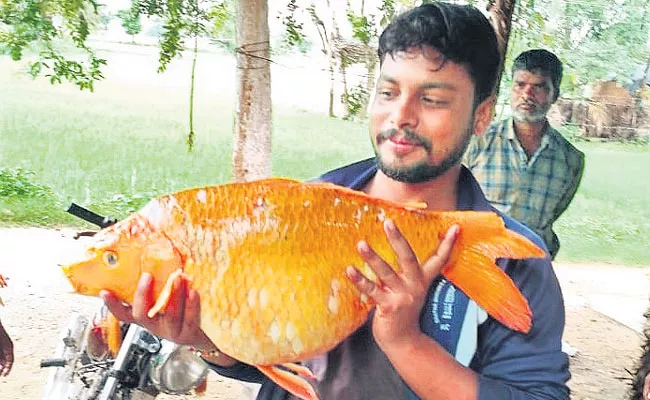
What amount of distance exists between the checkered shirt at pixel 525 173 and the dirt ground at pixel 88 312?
74 centimetres

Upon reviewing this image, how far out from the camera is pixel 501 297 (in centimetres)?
74

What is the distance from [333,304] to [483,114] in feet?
1.04

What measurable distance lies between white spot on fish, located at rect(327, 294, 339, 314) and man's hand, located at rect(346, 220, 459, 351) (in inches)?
1.2

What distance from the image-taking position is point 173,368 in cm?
144

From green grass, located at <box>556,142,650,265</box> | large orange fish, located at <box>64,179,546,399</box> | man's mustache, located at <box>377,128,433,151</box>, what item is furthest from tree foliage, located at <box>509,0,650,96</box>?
large orange fish, located at <box>64,179,546,399</box>

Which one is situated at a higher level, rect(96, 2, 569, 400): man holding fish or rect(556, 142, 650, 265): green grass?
rect(96, 2, 569, 400): man holding fish

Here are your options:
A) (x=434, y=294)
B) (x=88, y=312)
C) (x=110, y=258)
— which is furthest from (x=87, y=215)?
(x=88, y=312)

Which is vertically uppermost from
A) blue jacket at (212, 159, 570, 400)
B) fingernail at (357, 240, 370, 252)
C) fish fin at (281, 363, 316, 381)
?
fingernail at (357, 240, 370, 252)

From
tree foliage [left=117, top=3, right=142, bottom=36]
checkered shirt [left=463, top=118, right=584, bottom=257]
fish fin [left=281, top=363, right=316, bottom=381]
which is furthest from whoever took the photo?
tree foliage [left=117, top=3, right=142, bottom=36]

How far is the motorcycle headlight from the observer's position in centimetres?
142

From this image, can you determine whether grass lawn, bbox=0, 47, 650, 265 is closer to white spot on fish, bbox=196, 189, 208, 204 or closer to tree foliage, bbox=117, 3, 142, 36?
tree foliage, bbox=117, 3, 142, 36

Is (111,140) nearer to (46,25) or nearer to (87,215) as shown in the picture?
(46,25)

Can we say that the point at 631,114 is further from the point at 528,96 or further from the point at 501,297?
the point at 501,297

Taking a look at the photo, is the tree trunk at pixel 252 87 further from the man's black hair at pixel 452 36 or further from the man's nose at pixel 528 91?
the man's black hair at pixel 452 36
